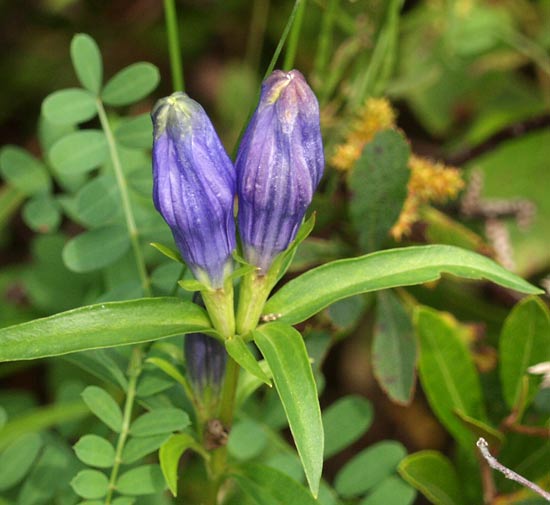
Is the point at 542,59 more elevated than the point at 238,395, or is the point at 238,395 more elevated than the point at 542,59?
the point at 542,59

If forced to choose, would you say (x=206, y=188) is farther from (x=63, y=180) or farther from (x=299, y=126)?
(x=63, y=180)

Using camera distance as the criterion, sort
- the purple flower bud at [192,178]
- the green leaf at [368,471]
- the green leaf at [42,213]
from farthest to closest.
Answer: the green leaf at [42,213], the green leaf at [368,471], the purple flower bud at [192,178]

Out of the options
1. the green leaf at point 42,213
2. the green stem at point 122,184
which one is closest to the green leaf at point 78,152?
the green stem at point 122,184

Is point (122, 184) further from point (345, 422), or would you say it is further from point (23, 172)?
point (345, 422)

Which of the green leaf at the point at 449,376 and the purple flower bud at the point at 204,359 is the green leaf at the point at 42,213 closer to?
the purple flower bud at the point at 204,359

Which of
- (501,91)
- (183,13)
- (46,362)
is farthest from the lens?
(183,13)

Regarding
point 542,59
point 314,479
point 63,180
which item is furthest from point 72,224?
point 314,479
